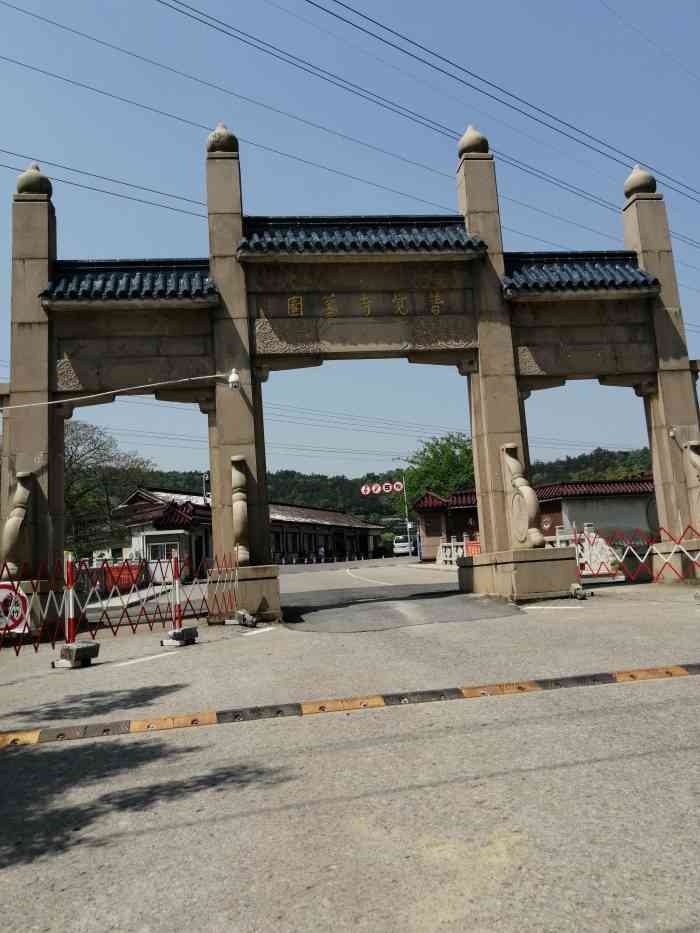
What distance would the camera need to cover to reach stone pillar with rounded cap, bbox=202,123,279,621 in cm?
1315

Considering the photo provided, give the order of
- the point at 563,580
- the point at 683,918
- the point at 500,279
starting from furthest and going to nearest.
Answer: the point at 500,279 → the point at 563,580 → the point at 683,918

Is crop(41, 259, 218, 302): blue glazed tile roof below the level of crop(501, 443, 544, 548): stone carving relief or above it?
above

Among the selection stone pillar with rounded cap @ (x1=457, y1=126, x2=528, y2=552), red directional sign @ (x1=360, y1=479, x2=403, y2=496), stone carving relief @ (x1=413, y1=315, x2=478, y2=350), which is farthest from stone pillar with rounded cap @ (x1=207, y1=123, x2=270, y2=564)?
red directional sign @ (x1=360, y1=479, x2=403, y2=496)

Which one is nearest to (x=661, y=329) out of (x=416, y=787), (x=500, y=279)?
(x=500, y=279)

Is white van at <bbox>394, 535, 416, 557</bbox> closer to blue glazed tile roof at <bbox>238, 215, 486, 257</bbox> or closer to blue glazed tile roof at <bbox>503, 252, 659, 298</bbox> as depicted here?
blue glazed tile roof at <bbox>503, 252, 659, 298</bbox>

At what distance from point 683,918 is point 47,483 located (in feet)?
43.3

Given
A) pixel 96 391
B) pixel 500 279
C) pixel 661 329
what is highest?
pixel 500 279

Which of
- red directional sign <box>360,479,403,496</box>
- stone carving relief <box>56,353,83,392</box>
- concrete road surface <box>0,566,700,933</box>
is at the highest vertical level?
red directional sign <box>360,479,403,496</box>

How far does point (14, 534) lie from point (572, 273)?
1286cm

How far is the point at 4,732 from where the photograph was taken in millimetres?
5816

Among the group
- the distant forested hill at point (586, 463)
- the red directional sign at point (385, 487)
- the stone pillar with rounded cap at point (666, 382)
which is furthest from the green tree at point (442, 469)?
the stone pillar with rounded cap at point (666, 382)

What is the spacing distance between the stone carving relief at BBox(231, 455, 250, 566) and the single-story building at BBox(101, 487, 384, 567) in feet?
18.2

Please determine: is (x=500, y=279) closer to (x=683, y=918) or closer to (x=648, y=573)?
(x=648, y=573)

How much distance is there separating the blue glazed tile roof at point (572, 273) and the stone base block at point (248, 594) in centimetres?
786
